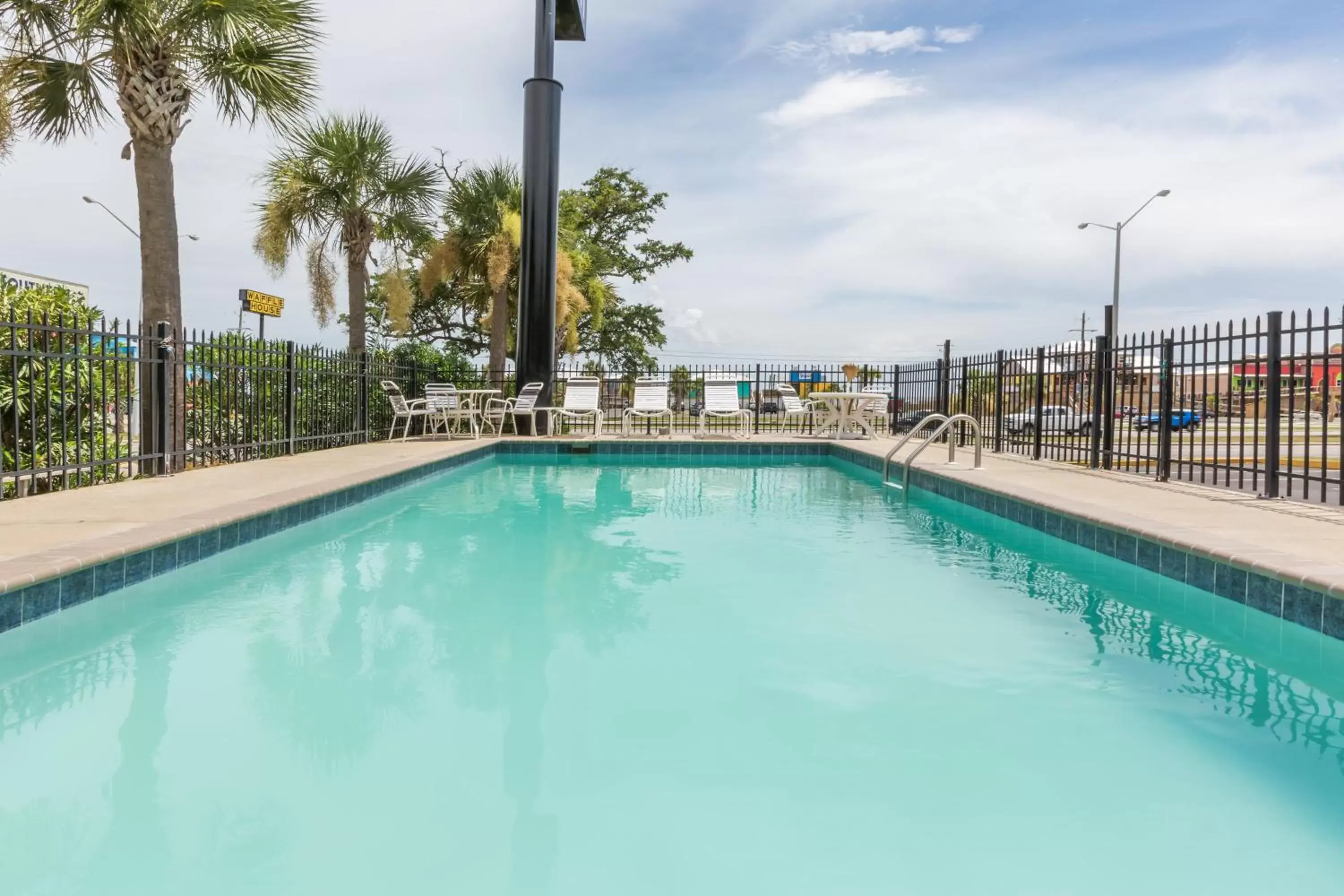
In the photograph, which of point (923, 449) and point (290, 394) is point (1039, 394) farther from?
point (290, 394)

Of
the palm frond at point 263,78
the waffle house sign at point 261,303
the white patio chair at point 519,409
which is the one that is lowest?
the white patio chair at point 519,409

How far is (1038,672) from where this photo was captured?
130 inches

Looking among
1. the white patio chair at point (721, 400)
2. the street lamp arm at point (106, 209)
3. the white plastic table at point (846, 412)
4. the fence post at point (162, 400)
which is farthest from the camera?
the street lamp arm at point (106, 209)

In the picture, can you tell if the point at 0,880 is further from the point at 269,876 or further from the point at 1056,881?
the point at 1056,881

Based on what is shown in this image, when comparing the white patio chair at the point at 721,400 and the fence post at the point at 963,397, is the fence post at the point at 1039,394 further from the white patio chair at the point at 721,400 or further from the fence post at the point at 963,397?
the white patio chair at the point at 721,400

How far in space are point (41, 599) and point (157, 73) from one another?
21.2 feet

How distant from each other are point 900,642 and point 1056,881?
5.91 feet

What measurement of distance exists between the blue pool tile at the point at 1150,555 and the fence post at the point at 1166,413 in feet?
10.5

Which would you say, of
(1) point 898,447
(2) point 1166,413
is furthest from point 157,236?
(2) point 1166,413

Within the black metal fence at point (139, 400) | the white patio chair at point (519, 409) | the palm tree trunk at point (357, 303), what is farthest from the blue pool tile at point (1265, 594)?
the palm tree trunk at point (357, 303)

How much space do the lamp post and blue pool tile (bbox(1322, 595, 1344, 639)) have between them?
1162cm

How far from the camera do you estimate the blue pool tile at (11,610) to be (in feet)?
10.8

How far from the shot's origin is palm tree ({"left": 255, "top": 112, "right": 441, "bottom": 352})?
44.4 ft

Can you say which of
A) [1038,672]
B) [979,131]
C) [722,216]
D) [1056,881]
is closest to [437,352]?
[722,216]
